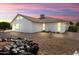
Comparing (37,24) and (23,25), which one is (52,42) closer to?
(37,24)

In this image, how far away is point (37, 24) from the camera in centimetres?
274

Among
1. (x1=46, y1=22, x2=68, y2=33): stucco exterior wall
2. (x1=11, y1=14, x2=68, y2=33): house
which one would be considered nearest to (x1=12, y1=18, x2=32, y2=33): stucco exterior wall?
(x1=11, y1=14, x2=68, y2=33): house

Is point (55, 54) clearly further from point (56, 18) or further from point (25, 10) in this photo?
point (25, 10)

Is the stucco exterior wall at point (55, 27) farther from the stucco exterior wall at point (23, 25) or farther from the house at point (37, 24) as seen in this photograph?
the stucco exterior wall at point (23, 25)

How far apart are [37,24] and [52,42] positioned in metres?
0.27

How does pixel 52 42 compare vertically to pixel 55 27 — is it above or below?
below

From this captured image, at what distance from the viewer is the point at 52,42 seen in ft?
8.92

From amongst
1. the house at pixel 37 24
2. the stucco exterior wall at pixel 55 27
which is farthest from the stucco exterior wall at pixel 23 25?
the stucco exterior wall at pixel 55 27

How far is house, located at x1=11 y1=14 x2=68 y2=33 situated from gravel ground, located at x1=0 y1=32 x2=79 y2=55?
0.06m

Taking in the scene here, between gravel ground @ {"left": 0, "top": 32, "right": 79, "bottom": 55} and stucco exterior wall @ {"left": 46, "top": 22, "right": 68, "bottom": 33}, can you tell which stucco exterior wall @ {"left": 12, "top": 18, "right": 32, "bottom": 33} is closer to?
gravel ground @ {"left": 0, "top": 32, "right": 79, "bottom": 55}

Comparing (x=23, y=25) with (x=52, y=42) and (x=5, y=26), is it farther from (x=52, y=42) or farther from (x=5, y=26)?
(x=52, y=42)

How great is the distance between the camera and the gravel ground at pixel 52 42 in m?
2.71

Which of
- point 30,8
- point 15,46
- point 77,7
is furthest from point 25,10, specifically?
point 77,7

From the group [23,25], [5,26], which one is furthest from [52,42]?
[5,26]
